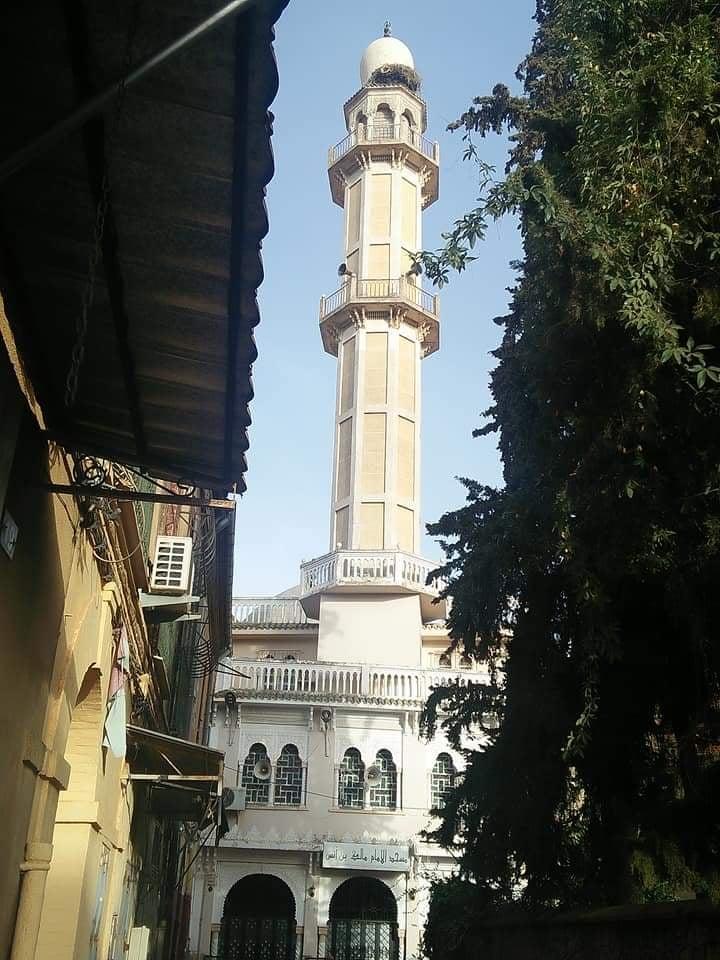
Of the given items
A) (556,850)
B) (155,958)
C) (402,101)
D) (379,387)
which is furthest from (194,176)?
(402,101)

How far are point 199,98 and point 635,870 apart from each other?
7.43m

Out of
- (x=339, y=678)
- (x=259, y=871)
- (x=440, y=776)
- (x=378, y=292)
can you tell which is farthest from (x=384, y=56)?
(x=259, y=871)

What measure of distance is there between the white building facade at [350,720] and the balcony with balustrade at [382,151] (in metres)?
5.23

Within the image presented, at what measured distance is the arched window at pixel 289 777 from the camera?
2619cm

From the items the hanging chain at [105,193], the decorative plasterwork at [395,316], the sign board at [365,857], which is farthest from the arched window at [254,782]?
the hanging chain at [105,193]

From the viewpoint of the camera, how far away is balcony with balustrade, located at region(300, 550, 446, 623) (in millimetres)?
28953

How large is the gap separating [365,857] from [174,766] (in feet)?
47.3

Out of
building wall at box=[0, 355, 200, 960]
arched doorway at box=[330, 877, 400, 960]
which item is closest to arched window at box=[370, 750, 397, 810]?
arched doorway at box=[330, 877, 400, 960]

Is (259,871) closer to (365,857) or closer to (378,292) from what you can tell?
(365,857)

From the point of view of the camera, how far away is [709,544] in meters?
6.71

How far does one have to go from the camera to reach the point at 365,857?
83.0 feet

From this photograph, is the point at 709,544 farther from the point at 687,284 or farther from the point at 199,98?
the point at 199,98

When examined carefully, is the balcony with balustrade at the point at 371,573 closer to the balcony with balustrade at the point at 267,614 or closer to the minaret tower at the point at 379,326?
the minaret tower at the point at 379,326

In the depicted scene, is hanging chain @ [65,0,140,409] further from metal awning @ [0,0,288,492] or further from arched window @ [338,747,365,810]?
arched window @ [338,747,365,810]
